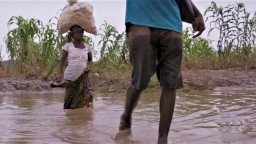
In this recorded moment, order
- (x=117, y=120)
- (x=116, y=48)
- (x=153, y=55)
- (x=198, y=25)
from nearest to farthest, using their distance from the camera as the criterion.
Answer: (x=153, y=55) → (x=198, y=25) → (x=117, y=120) → (x=116, y=48)

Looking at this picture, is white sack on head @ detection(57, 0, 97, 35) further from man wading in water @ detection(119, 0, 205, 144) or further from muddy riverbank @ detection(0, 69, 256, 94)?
man wading in water @ detection(119, 0, 205, 144)

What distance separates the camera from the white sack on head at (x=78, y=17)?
6.47 meters

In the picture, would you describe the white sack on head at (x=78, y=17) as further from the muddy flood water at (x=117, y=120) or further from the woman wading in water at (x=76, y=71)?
the muddy flood water at (x=117, y=120)

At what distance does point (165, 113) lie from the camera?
3881 millimetres

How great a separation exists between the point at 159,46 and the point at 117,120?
1.54 meters

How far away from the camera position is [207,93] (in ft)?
25.3

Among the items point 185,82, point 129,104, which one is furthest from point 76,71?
point 185,82

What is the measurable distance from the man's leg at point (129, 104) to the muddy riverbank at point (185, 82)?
3.71 meters

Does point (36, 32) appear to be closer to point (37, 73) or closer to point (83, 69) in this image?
point (37, 73)

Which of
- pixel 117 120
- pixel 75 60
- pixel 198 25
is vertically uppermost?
pixel 198 25

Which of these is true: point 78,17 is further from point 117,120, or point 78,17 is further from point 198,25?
point 198,25

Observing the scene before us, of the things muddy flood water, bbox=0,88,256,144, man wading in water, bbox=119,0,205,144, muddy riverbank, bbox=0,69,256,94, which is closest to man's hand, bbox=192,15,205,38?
man wading in water, bbox=119,0,205,144

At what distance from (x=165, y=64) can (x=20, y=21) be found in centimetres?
663

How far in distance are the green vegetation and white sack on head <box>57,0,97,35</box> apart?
2.37 m
